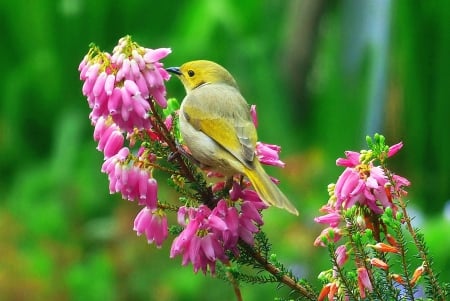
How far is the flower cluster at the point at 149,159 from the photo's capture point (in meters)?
1.42

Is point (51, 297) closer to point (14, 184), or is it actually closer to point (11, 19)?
point (14, 184)

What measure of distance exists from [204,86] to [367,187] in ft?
1.81

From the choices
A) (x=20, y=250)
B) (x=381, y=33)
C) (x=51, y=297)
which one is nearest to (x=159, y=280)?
(x=51, y=297)

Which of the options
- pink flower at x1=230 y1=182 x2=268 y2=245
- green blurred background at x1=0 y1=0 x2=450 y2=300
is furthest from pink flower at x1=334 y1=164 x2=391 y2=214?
green blurred background at x1=0 y1=0 x2=450 y2=300

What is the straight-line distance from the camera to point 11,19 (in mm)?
6379

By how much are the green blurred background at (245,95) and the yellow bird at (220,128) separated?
166 centimetres

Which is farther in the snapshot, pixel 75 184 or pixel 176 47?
pixel 176 47

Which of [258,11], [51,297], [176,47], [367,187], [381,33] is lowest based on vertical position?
[367,187]

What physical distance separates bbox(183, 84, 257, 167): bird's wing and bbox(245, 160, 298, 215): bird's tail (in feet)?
0.11

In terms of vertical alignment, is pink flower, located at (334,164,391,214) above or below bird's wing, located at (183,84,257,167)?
below

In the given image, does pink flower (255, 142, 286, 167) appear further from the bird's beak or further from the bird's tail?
the bird's beak

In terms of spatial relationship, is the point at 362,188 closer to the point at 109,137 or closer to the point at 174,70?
the point at 109,137

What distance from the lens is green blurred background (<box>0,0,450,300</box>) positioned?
13.1 ft

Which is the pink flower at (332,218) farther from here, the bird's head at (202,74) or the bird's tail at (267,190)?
the bird's head at (202,74)
